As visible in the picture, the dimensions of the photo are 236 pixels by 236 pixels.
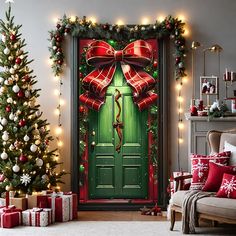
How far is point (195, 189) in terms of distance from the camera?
5930 mm

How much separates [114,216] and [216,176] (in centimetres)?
169

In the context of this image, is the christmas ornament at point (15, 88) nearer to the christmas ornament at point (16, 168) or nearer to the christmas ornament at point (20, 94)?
the christmas ornament at point (20, 94)

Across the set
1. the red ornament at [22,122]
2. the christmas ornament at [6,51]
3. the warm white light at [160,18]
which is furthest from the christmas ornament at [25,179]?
the warm white light at [160,18]

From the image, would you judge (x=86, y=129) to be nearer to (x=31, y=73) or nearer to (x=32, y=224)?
(x=31, y=73)

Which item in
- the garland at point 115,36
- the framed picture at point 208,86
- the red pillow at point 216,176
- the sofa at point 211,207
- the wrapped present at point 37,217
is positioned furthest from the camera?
the garland at point 115,36

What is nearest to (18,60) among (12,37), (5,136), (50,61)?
(12,37)

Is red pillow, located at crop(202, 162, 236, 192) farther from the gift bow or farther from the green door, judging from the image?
the gift bow

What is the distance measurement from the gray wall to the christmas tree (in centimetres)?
55

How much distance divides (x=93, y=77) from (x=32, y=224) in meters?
2.23

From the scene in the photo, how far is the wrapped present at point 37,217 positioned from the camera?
6.20m

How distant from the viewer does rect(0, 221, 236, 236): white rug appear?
5.83 meters

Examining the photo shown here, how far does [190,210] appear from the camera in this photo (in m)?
5.66

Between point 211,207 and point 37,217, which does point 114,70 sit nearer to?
point 37,217

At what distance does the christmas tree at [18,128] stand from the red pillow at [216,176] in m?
2.08
